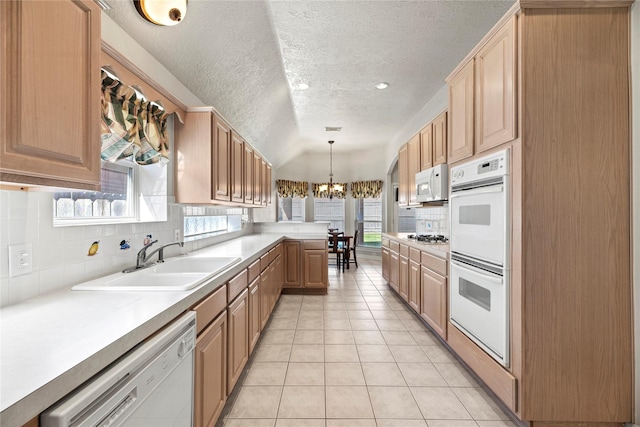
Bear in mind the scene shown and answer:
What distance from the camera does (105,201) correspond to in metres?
1.80

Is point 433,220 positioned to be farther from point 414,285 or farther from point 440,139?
point 440,139

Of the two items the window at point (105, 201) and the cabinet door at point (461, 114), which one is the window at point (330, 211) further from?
the window at point (105, 201)

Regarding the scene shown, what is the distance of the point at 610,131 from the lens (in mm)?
1579

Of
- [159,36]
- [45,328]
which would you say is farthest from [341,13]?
[45,328]

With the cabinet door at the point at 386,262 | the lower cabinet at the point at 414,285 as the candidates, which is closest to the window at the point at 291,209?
the cabinet door at the point at 386,262

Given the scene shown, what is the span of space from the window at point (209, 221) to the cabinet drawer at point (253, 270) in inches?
27.7

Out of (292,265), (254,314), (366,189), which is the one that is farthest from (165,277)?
(366,189)

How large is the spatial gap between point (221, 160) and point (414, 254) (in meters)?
2.30

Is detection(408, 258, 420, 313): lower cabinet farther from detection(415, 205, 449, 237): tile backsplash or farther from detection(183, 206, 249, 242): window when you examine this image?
detection(183, 206, 249, 242): window

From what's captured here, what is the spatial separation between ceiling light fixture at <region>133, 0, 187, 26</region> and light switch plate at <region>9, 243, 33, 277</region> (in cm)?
140

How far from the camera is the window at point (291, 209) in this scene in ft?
25.4

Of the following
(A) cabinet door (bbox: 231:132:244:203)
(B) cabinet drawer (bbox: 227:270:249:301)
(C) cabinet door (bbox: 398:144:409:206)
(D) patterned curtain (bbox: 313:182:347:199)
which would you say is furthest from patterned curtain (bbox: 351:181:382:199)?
(B) cabinet drawer (bbox: 227:270:249:301)

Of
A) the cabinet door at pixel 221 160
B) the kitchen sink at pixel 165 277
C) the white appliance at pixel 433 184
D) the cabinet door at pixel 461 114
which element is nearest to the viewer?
the kitchen sink at pixel 165 277

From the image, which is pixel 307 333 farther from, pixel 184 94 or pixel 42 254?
pixel 184 94
